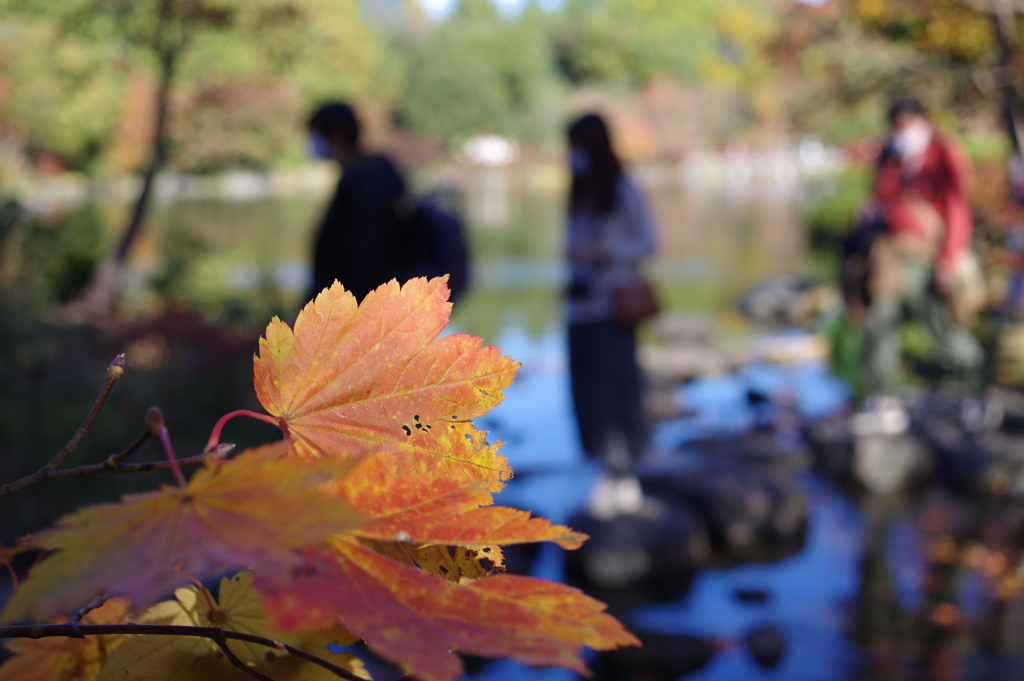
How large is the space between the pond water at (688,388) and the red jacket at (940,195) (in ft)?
4.21

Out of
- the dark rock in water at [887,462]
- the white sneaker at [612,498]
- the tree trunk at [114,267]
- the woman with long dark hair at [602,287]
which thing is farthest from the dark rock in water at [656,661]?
the tree trunk at [114,267]

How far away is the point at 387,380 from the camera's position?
1.01 feet

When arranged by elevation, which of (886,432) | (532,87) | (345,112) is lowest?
(886,432)

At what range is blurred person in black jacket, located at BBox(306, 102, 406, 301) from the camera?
283 cm

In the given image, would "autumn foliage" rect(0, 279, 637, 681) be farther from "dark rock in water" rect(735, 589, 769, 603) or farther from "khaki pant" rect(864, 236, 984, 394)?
"khaki pant" rect(864, 236, 984, 394)

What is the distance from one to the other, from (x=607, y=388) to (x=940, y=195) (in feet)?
5.80

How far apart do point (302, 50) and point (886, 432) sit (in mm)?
7943

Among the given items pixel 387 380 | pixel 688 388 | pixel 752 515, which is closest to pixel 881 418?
pixel 752 515

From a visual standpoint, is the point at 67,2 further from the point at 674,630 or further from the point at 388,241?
the point at 674,630

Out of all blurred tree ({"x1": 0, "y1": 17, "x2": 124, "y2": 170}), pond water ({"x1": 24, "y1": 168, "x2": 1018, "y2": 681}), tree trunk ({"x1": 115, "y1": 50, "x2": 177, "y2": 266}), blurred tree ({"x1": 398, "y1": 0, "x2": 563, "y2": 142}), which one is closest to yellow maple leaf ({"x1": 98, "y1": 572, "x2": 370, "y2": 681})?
pond water ({"x1": 24, "y1": 168, "x2": 1018, "y2": 681})

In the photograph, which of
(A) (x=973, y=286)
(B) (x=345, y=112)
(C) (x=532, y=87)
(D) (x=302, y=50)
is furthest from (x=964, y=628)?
(C) (x=532, y=87)

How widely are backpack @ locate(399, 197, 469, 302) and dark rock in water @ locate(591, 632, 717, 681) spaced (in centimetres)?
126

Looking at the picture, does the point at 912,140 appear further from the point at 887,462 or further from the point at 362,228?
the point at 362,228

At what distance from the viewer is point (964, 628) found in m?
2.99
